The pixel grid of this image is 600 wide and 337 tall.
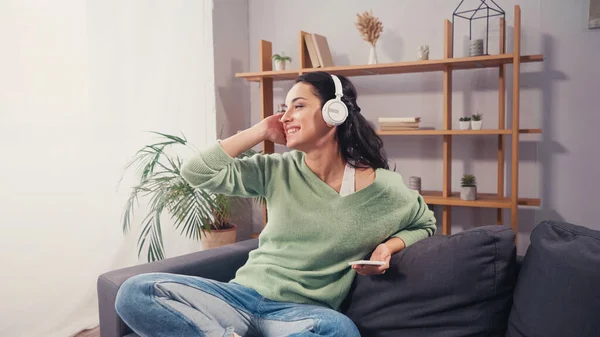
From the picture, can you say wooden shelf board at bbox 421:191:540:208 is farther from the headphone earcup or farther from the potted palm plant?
the headphone earcup

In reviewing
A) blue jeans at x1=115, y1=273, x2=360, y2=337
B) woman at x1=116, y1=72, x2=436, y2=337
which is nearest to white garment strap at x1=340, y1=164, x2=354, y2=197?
woman at x1=116, y1=72, x2=436, y2=337

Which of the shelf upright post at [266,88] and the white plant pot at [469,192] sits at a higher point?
the shelf upright post at [266,88]

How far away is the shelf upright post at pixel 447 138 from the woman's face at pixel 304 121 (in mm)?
1360

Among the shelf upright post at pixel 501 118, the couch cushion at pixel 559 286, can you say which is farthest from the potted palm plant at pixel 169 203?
the couch cushion at pixel 559 286

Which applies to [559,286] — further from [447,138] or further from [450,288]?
[447,138]

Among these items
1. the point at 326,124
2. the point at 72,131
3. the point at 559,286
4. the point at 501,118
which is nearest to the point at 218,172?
the point at 326,124

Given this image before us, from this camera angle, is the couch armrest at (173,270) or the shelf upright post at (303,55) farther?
the shelf upright post at (303,55)

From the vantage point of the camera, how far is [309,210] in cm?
162

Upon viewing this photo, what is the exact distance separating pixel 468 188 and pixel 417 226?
1217 mm

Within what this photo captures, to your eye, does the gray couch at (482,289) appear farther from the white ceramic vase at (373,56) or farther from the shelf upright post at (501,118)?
the white ceramic vase at (373,56)

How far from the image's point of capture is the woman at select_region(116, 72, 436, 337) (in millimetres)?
1505

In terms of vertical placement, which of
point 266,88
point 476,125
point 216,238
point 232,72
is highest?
point 232,72

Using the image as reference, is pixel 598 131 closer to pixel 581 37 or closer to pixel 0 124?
pixel 581 37

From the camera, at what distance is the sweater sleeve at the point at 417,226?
5.35 ft
